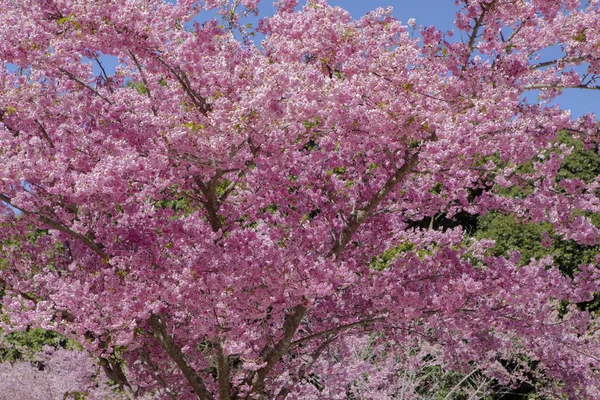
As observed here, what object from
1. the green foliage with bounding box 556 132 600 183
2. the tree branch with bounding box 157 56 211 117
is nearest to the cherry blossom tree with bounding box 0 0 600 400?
the tree branch with bounding box 157 56 211 117

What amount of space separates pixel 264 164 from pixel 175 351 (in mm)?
2203

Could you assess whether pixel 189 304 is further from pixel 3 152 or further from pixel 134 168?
pixel 3 152

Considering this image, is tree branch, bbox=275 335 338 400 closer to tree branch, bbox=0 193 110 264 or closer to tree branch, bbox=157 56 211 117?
tree branch, bbox=0 193 110 264

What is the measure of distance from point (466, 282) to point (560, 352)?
11.6 ft

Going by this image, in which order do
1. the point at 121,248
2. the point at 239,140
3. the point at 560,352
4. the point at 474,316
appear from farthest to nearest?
the point at 560,352
the point at 474,316
the point at 121,248
the point at 239,140

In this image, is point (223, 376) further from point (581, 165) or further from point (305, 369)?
point (581, 165)

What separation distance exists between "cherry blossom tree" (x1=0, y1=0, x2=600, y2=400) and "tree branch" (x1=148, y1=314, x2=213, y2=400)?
0.02 m

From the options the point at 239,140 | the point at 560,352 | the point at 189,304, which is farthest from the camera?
the point at 560,352

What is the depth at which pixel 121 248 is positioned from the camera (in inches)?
230

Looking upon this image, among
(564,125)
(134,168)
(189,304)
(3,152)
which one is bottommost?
(189,304)

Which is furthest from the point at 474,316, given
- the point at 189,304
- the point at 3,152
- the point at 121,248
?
the point at 3,152

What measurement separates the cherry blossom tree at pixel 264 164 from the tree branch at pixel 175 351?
23mm

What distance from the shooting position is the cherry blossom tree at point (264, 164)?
16.5 ft

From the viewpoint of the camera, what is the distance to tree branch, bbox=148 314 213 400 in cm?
631
